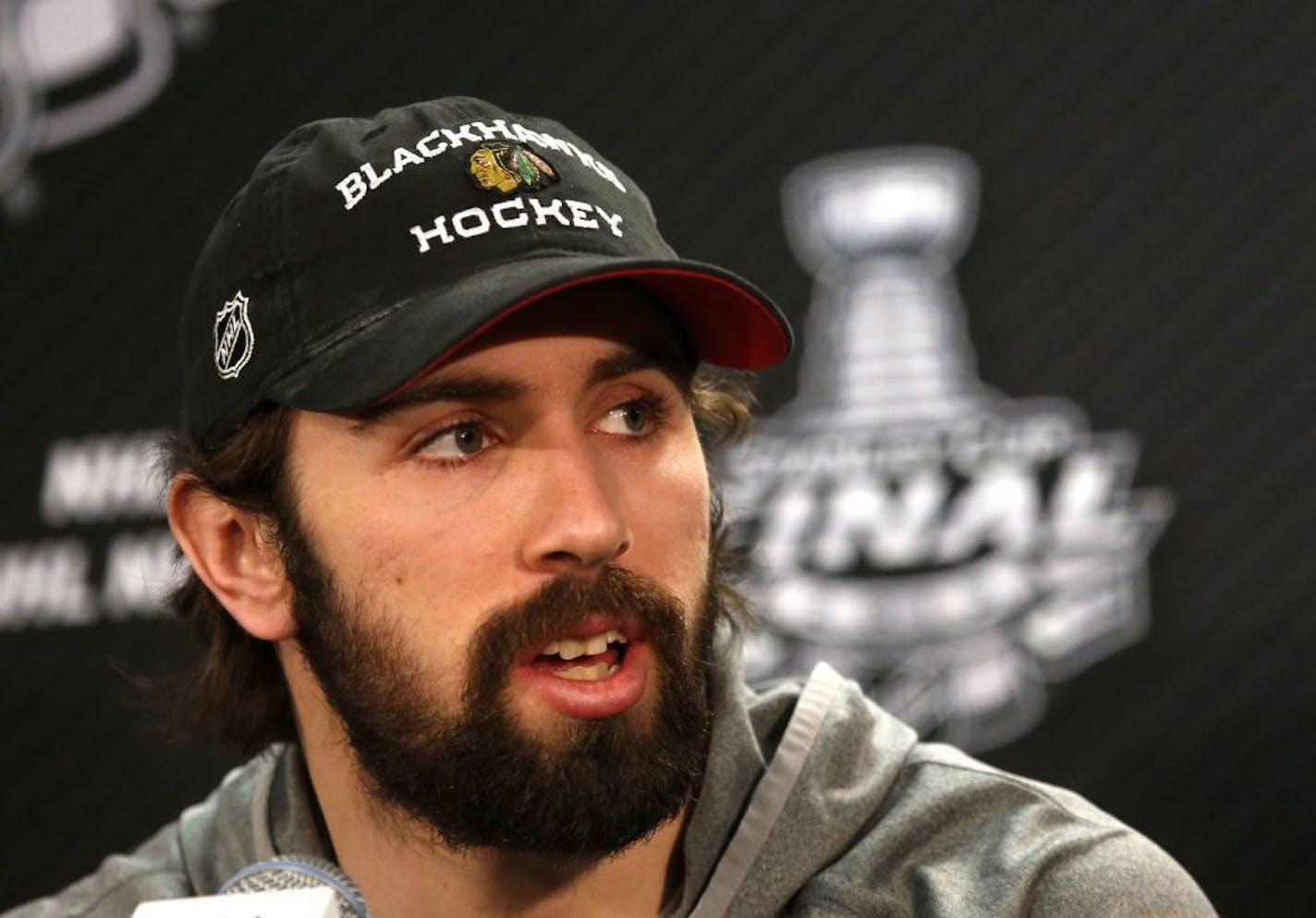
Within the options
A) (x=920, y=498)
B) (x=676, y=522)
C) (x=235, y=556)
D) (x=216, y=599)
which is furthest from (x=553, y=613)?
(x=920, y=498)

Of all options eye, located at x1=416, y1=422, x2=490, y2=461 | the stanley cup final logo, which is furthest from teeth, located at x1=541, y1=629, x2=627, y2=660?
the stanley cup final logo

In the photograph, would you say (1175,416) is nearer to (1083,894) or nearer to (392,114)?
(1083,894)

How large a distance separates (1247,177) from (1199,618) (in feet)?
1.54

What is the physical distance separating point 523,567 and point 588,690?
93 millimetres

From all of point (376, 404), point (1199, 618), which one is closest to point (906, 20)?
point (1199, 618)

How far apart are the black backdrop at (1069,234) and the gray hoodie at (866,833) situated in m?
0.58

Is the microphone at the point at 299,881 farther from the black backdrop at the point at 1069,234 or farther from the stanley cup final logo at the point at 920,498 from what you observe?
the black backdrop at the point at 1069,234

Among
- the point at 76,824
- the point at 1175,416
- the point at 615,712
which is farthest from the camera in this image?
the point at 76,824

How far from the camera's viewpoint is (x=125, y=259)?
7.01 ft

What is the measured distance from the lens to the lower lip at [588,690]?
1.07 m

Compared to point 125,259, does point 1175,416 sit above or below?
above

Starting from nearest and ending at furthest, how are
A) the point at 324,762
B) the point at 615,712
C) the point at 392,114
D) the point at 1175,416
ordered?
the point at 615,712 → the point at 392,114 → the point at 324,762 → the point at 1175,416

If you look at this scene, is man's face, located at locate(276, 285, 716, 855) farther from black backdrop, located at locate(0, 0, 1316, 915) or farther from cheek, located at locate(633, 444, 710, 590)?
black backdrop, located at locate(0, 0, 1316, 915)

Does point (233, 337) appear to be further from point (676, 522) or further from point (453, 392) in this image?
point (676, 522)
